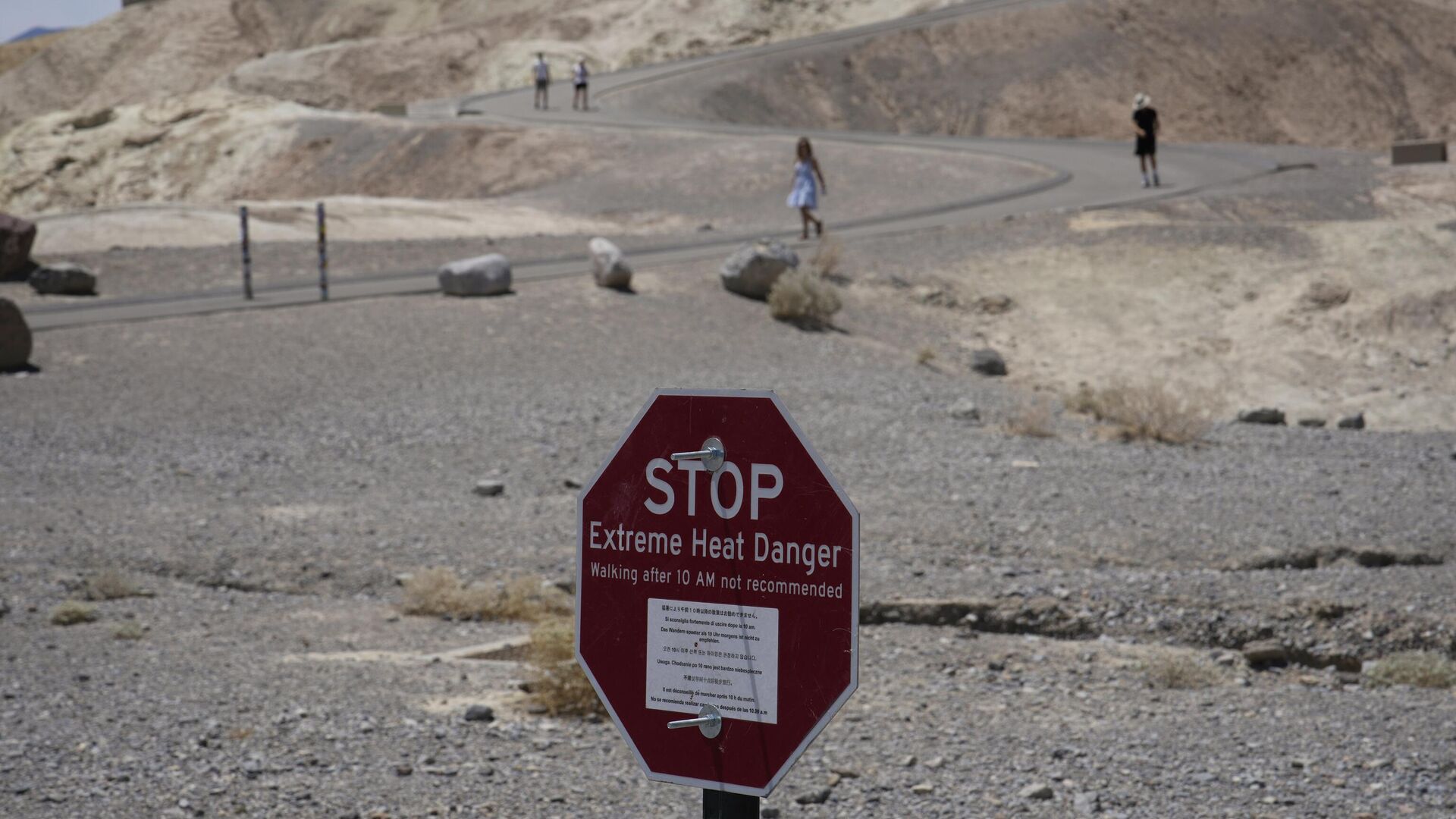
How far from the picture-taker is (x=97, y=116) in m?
48.4

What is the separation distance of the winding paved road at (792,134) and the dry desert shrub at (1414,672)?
15.5 m

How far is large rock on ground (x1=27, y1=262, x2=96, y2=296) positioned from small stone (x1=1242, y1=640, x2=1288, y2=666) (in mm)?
18057

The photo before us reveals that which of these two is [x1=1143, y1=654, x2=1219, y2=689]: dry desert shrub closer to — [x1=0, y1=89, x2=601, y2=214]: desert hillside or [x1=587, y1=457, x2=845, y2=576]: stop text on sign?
[x1=587, y1=457, x2=845, y2=576]: stop text on sign

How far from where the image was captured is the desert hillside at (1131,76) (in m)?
49.8

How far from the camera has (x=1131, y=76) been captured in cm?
5097

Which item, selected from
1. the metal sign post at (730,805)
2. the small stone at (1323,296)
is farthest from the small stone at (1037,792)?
the small stone at (1323,296)

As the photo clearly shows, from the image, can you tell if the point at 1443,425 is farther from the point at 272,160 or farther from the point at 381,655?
the point at 272,160

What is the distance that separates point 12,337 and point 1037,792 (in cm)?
1476

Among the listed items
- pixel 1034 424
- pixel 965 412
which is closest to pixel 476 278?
pixel 965 412

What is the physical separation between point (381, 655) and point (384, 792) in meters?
2.42

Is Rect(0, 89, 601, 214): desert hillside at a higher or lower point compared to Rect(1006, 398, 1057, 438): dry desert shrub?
higher

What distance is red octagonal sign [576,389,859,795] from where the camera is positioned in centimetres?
291

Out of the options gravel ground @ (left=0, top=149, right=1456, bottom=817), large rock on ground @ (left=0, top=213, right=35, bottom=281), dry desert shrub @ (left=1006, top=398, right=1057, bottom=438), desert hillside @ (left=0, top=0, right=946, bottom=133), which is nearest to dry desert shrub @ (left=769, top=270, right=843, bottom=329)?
gravel ground @ (left=0, top=149, right=1456, bottom=817)

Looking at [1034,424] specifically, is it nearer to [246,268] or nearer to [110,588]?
[110,588]
